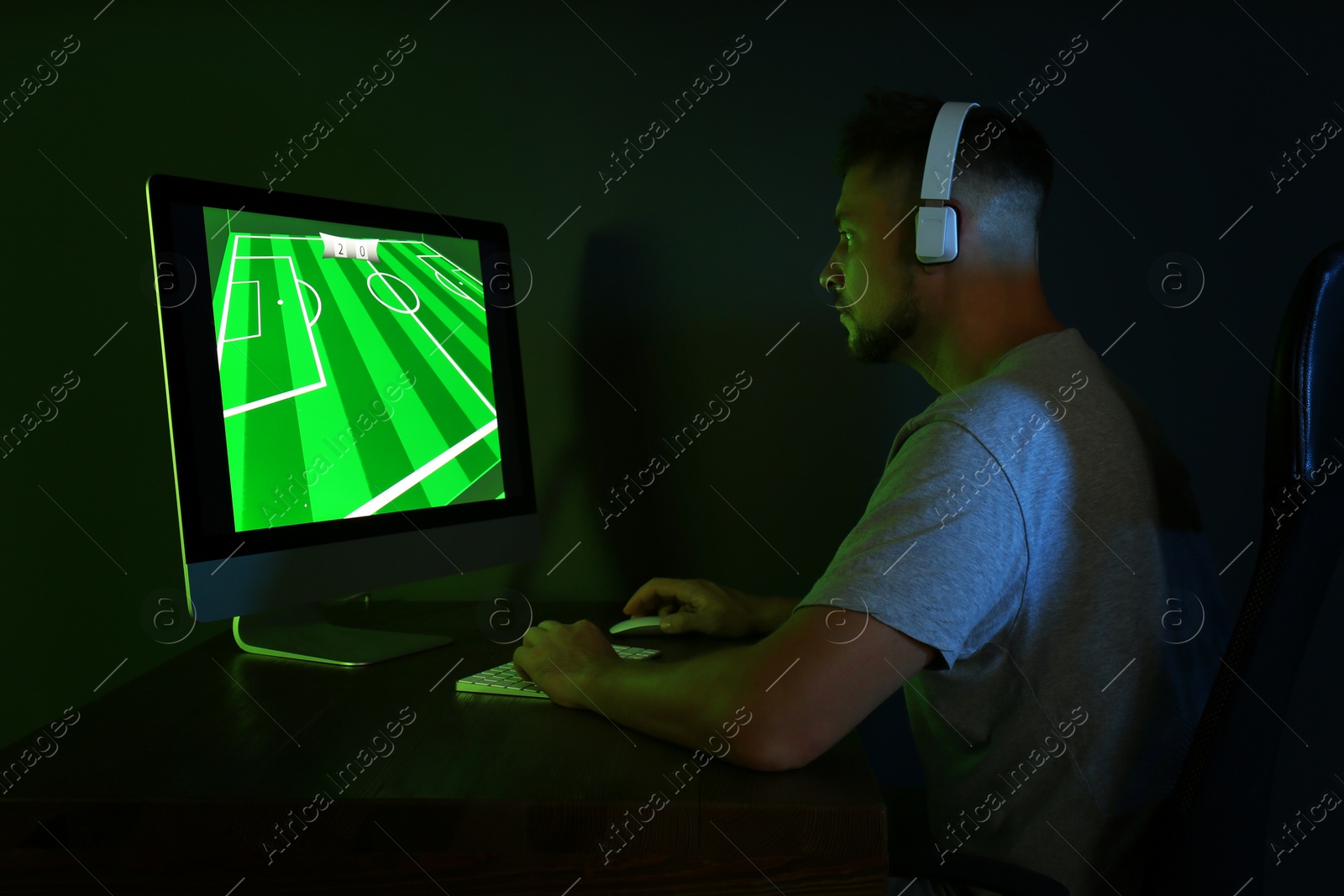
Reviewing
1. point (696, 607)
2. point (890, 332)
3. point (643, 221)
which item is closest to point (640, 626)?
point (696, 607)

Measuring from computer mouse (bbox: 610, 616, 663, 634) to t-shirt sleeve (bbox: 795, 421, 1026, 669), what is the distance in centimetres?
54

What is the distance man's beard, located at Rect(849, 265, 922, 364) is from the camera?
1.29m

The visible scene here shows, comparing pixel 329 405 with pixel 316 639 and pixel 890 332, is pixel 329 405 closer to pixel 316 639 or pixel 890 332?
pixel 316 639

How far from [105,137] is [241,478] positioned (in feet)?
3.53

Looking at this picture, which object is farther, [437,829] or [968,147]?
[968,147]

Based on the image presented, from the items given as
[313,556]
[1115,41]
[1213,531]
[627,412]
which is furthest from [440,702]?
[1115,41]

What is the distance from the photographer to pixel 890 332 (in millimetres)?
1325

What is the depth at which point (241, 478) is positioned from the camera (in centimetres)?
120

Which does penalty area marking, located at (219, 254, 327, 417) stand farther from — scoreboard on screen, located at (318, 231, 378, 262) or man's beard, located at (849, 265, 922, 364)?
man's beard, located at (849, 265, 922, 364)

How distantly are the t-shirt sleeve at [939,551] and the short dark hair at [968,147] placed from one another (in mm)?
461

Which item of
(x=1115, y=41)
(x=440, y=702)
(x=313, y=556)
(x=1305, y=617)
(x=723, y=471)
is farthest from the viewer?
(x=723, y=471)

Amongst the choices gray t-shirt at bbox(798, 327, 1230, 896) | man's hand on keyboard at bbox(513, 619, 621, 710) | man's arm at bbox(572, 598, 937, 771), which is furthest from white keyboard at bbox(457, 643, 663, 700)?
gray t-shirt at bbox(798, 327, 1230, 896)

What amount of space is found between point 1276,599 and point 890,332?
0.66 m

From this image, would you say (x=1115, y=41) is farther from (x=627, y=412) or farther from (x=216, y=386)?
(x=216, y=386)
